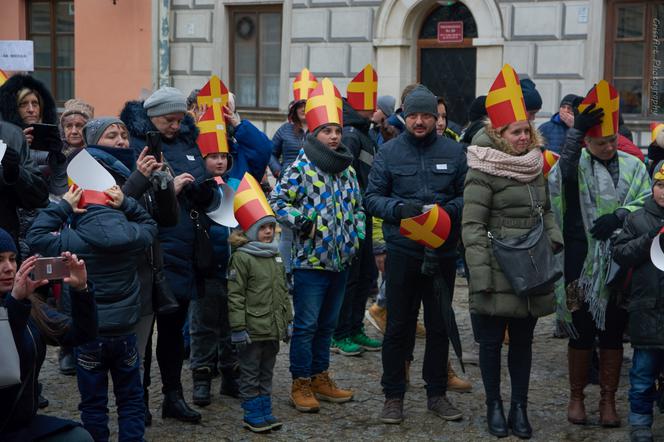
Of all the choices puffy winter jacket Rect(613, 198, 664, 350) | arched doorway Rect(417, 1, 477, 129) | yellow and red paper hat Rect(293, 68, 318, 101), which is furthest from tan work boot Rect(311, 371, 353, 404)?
arched doorway Rect(417, 1, 477, 129)

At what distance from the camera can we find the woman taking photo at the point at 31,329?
167 inches

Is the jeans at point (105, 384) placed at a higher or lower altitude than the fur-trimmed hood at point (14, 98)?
lower

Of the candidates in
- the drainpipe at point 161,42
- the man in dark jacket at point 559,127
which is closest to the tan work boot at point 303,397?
the man in dark jacket at point 559,127

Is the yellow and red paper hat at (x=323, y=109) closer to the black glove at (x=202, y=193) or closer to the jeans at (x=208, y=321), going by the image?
the black glove at (x=202, y=193)

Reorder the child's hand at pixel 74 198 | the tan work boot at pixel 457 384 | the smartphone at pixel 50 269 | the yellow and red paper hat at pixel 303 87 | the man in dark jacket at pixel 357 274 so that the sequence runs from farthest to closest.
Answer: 1. the yellow and red paper hat at pixel 303 87
2. the man in dark jacket at pixel 357 274
3. the tan work boot at pixel 457 384
4. the child's hand at pixel 74 198
5. the smartphone at pixel 50 269

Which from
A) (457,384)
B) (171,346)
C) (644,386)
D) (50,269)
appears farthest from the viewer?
(457,384)

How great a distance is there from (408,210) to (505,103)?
2.51 feet

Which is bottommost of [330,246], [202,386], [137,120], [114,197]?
[202,386]

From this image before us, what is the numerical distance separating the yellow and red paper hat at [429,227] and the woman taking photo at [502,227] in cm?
12

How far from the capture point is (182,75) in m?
17.3

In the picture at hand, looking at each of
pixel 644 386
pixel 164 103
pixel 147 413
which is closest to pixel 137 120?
Result: pixel 164 103

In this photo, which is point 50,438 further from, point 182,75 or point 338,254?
point 182,75

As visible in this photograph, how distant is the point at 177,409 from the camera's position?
20.1 ft

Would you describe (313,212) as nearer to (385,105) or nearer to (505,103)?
(505,103)
